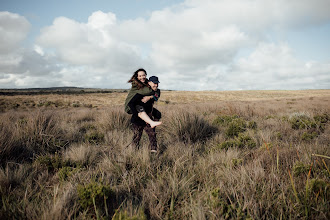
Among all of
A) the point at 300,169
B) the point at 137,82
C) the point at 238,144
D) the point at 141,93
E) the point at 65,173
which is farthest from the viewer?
the point at 238,144

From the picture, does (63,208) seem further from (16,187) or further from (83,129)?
(83,129)

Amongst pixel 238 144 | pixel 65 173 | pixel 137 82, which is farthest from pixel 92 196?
pixel 238 144

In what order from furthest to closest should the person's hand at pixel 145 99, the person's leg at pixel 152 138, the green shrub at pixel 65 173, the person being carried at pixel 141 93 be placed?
the person's leg at pixel 152 138, the person's hand at pixel 145 99, the person being carried at pixel 141 93, the green shrub at pixel 65 173

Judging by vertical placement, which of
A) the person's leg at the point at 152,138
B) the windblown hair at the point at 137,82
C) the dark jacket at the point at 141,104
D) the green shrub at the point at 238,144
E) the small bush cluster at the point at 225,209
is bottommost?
the small bush cluster at the point at 225,209

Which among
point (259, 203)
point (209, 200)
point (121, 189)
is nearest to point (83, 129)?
point (121, 189)

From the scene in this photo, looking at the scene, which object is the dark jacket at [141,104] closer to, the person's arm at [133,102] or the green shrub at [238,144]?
the person's arm at [133,102]

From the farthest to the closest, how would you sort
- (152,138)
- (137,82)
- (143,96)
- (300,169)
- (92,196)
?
(152,138) → (143,96) → (137,82) → (300,169) → (92,196)

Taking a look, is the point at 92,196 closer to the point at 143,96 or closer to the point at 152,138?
the point at 152,138

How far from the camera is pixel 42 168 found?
9.84 ft

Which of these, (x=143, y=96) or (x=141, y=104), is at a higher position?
(x=143, y=96)

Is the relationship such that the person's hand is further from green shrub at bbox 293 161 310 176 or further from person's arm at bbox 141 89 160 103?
green shrub at bbox 293 161 310 176

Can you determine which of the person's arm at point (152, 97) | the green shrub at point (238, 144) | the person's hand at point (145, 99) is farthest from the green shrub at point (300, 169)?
the person's hand at point (145, 99)

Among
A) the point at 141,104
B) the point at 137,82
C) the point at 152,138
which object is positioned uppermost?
the point at 137,82

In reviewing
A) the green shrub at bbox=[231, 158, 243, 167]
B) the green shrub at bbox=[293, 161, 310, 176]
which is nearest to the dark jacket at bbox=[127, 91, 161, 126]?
the green shrub at bbox=[231, 158, 243, 167]
